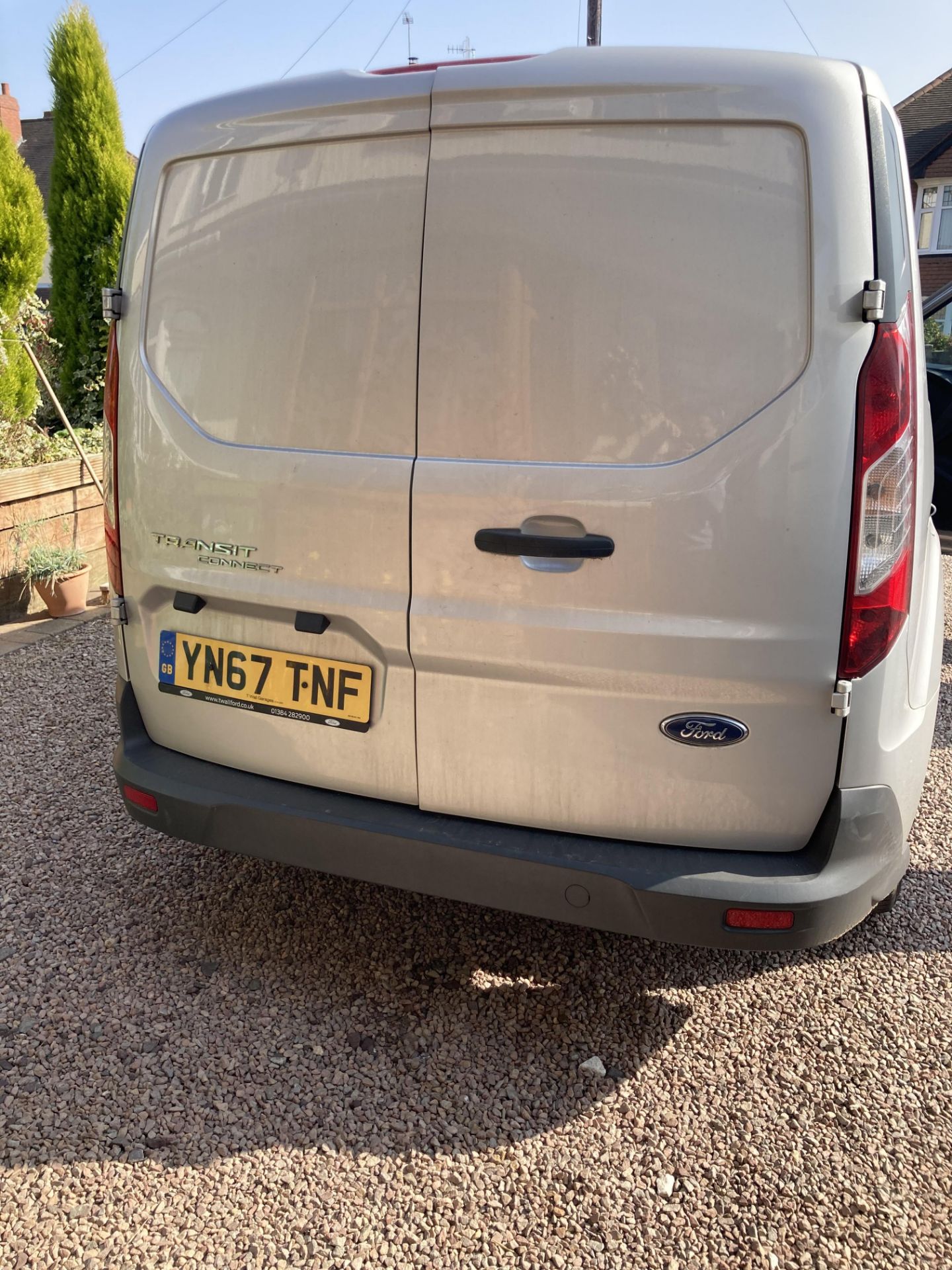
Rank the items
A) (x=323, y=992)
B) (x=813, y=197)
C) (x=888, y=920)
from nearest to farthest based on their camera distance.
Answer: (x=813, y=197) → (x=323, y=992) → (x=888, y=920)

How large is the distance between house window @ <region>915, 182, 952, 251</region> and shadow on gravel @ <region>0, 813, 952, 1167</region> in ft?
93.1

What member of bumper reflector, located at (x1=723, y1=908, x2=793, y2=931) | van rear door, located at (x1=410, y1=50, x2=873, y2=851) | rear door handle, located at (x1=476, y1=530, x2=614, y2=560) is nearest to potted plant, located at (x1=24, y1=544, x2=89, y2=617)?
van rear door, located at (x1=410, y1=50, x2=873, y2=851)

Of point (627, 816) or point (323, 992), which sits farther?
point (323, 992)

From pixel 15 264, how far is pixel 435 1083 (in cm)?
679

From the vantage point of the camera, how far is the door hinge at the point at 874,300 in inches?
73.5

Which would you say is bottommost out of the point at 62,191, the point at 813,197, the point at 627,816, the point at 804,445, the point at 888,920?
the point at 888,920

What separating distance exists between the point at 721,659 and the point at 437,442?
2.54 ft

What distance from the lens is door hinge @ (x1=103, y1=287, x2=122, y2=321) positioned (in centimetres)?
256

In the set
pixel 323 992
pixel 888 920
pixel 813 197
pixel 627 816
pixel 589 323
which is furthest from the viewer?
pixel 888 920

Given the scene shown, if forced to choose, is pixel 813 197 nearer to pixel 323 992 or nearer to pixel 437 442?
pixel 437 442

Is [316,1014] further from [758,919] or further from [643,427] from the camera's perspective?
[643,427]

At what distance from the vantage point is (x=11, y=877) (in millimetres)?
3191

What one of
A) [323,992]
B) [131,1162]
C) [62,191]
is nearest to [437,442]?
[323,992]

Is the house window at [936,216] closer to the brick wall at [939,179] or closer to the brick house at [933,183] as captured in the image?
the brick house at [933,183]
